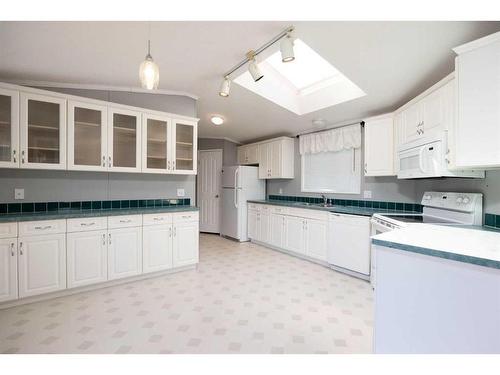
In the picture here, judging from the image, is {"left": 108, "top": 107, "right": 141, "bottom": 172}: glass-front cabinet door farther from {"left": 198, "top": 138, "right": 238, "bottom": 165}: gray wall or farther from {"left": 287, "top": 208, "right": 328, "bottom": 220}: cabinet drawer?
{"left": 198, "top": 138, "right": 238, "bottom": 165}: gray wall

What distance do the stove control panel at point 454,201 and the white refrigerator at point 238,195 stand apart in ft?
10.1

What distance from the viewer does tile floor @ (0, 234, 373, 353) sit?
171cm

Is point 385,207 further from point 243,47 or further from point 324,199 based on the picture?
point 243,47

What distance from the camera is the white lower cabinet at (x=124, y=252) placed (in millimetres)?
2664

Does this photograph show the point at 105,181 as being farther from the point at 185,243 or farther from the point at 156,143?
the point at 185,243

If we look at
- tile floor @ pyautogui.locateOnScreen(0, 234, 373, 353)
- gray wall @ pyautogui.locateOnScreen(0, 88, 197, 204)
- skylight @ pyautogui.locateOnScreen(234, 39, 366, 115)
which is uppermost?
skylight @ pyautogui.locateOnScreen(234, 39, 366, 115)

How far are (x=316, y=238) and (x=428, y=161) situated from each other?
182 cm

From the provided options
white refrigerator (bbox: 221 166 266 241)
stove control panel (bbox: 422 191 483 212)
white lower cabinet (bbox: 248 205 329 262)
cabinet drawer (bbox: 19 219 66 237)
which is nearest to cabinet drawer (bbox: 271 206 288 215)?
white lower cabinet (bbox: 248 205 329 262)

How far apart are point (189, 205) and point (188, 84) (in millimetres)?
1683

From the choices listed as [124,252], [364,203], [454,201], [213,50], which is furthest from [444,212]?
[124,252]

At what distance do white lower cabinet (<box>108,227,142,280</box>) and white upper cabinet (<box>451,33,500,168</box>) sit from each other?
3197 mm

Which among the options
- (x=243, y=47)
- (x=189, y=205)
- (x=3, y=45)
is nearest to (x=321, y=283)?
(x=189, y=205)

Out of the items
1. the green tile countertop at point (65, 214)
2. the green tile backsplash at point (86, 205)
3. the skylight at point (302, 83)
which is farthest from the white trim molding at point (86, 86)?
the green tile countertop at point (65, 214)

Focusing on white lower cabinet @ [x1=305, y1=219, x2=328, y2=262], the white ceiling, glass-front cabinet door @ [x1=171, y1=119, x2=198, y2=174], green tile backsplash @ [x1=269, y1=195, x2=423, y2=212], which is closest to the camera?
the white ceiling
